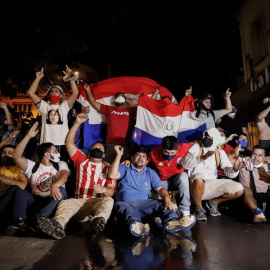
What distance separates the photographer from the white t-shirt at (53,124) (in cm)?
545

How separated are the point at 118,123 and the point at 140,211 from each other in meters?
2.30

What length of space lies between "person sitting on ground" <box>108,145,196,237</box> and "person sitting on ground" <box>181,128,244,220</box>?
0.76 m

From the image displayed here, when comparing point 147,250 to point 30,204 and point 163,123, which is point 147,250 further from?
point 163,123

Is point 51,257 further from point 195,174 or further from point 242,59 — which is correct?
point 242,59

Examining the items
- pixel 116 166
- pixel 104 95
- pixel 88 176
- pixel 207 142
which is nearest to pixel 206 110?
pixel 207 142

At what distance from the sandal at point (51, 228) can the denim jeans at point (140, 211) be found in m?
0.84

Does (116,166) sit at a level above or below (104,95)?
below

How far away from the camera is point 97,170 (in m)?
4.44

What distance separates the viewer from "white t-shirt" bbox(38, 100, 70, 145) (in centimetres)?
545

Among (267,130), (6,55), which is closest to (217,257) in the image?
(267,130)

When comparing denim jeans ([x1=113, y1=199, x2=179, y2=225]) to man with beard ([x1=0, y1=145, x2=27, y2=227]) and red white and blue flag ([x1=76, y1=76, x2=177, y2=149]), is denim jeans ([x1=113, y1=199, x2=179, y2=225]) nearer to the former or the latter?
man with beard ([x1=0, y1=145, x2=27, y2=227])

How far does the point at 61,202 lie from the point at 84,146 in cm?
228

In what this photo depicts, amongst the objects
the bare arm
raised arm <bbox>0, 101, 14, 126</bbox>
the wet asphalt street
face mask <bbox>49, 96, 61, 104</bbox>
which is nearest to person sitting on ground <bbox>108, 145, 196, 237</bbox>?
the wet asphalt street

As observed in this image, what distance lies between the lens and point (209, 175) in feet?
16.2
